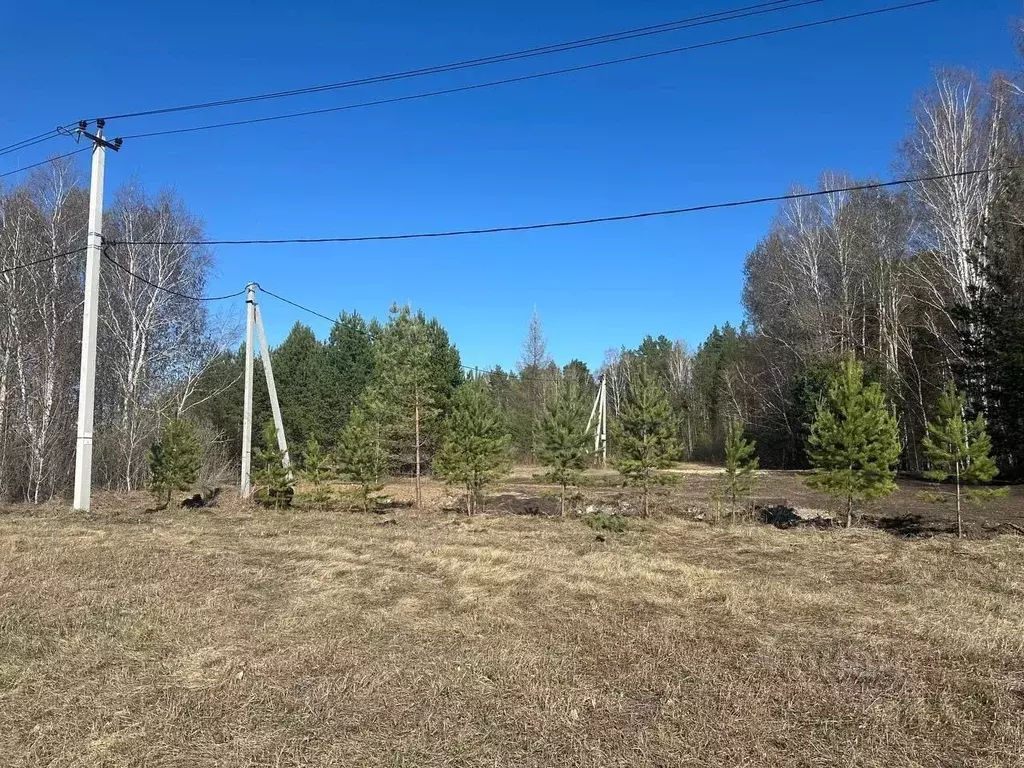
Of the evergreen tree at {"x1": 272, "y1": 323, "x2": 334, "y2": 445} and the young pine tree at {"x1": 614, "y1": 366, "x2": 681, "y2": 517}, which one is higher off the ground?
the evergreen tree at {"x1": 272, "y1": 323, "x2": 334, "y2": 445}

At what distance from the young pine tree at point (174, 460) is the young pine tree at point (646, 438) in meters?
10.6

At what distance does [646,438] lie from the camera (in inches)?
620

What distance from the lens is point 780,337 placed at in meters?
39.5

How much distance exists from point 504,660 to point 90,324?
1173cm

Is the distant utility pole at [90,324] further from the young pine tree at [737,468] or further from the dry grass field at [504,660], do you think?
the young pine tree at [737,468]

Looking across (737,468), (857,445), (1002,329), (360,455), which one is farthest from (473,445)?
(1002,329)

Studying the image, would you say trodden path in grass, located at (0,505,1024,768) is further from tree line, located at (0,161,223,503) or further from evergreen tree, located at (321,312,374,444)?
evergreen tree, located at (321,312,374,444)

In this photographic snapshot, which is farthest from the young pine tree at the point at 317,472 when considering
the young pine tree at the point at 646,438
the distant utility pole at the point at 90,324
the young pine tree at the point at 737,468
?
the young pine tree at the point at 737,468

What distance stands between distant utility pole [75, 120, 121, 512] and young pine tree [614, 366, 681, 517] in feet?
36.6

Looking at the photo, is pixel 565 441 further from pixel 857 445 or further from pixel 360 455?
pixel 857 445

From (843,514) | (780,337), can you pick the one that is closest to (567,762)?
(843,514)

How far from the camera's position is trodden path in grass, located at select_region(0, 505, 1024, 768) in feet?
11.1

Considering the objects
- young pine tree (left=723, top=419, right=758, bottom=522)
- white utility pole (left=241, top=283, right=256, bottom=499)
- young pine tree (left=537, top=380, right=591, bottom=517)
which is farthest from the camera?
white utility pole (left=241, top=283, right=256, bottom=499)

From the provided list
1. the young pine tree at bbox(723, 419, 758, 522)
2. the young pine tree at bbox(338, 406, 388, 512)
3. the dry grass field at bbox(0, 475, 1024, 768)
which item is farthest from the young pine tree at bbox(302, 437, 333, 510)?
the young pine tree at bbox(723, 419, 758, 522)
